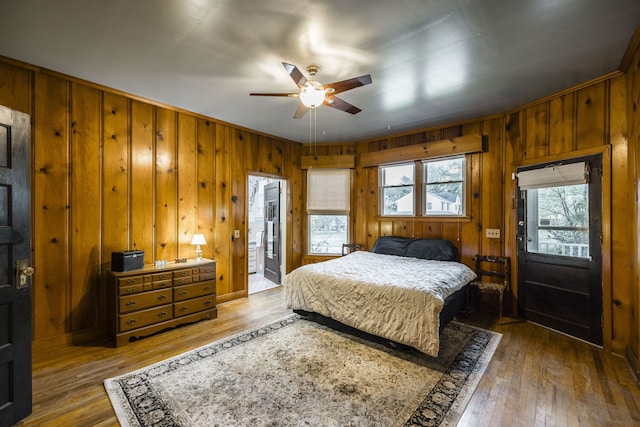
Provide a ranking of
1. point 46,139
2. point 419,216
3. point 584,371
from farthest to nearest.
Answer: point 419,216 → point 46,139 → point 584,371

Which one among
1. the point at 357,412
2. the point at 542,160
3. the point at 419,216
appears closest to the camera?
the point at 357,412

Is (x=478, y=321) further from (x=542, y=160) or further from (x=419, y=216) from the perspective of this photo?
(x=542, y=160)

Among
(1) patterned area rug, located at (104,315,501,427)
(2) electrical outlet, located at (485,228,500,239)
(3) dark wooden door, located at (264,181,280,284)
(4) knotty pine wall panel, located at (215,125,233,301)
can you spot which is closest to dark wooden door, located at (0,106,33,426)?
(1) patterned area rug, located at (104,315,501,427)

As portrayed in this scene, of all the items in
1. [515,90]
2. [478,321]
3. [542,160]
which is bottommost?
[478,321]

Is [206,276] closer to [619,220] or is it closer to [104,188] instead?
[104,188]

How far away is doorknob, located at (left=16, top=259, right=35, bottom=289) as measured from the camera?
1.85 meters

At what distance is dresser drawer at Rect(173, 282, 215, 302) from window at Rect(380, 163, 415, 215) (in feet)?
10.4

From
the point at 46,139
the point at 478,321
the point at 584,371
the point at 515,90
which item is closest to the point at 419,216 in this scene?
the point at 478,321

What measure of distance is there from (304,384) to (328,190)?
3.72m

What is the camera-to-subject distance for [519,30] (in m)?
2.11

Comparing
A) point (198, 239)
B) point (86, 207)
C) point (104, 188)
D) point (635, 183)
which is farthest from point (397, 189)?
point (86, 207)

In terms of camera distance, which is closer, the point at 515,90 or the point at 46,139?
the point at 46,139

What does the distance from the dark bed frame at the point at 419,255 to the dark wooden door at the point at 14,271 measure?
242cm

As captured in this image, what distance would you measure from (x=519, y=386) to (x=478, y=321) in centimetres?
140
